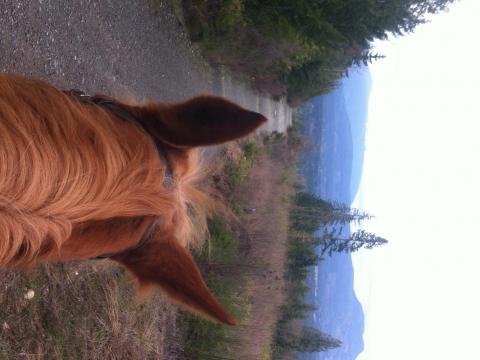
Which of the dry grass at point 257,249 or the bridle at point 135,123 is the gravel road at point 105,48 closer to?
the bridle at point 135,123

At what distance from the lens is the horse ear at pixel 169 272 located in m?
1.59

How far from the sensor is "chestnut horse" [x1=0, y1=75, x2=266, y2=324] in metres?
1.04

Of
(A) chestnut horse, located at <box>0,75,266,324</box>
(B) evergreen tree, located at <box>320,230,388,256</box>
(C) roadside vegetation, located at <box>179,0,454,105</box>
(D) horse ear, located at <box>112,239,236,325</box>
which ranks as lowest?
(D) horse ear, located at <box>112,239,236,325</box>

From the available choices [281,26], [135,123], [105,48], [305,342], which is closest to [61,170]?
[135,123]

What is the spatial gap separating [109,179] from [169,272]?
57 centimetres

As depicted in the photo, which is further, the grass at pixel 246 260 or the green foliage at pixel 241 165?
the green foliage at pixel 241 165

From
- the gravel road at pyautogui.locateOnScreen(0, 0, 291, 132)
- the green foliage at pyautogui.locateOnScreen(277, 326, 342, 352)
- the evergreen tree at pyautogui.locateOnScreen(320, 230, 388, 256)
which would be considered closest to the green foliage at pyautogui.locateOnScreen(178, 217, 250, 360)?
the gravel road at pyautogui.locateOnScreen(0, 0, 291, 132)

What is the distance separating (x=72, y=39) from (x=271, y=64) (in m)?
5.59

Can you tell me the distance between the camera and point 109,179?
49.9 inches

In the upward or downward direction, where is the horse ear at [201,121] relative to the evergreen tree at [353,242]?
downward

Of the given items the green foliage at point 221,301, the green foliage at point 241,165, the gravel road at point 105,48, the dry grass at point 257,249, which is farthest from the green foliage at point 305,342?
the gravel road at point 105,48

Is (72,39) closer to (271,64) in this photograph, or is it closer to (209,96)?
(209,96)

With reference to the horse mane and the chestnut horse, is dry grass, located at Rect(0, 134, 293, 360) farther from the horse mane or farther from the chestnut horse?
the horse mane

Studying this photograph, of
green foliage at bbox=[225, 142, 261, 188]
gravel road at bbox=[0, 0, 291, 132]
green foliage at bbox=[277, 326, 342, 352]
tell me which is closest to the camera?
gravel road at bbox=[0, 0, 291, 132]
